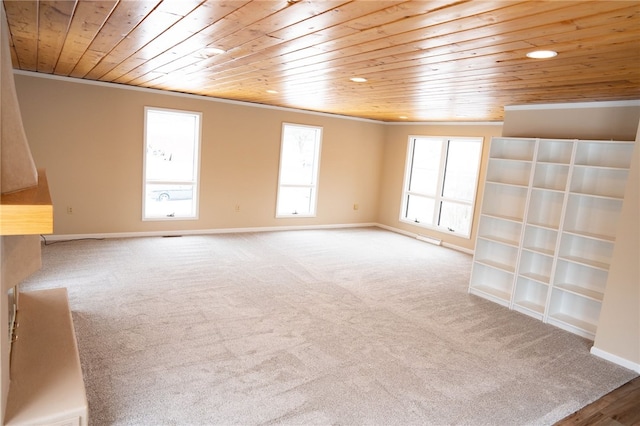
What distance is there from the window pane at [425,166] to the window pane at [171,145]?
13.8 feet

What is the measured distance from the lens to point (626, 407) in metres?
2.80

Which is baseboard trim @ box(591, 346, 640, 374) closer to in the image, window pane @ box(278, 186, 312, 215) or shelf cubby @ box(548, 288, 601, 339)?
shelf cubby @ box(548, 288, 601, 339)

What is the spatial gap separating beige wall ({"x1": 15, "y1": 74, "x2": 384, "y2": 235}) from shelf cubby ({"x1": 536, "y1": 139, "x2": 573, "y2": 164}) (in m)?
4.18

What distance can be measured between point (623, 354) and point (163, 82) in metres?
5.68

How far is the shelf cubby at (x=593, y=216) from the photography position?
3.96 metres

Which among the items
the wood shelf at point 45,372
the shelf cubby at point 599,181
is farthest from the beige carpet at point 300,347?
the shelf cubby at point 599,181

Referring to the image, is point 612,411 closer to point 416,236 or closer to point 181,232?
point 416,236

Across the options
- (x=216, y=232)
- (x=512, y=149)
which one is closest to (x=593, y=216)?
(x=512, y=149)

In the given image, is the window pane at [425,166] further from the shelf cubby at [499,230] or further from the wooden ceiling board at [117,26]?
the wooden ceiling board at [117,26]

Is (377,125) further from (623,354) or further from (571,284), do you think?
(623,354)

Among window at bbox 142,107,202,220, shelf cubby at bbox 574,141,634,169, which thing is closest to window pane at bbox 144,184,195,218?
window at bbox 142,107,202,220

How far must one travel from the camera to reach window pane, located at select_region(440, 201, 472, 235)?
7.11m

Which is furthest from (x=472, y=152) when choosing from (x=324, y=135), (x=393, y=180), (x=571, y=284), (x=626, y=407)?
(x=626, y=407)

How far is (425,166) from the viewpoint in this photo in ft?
26.0
